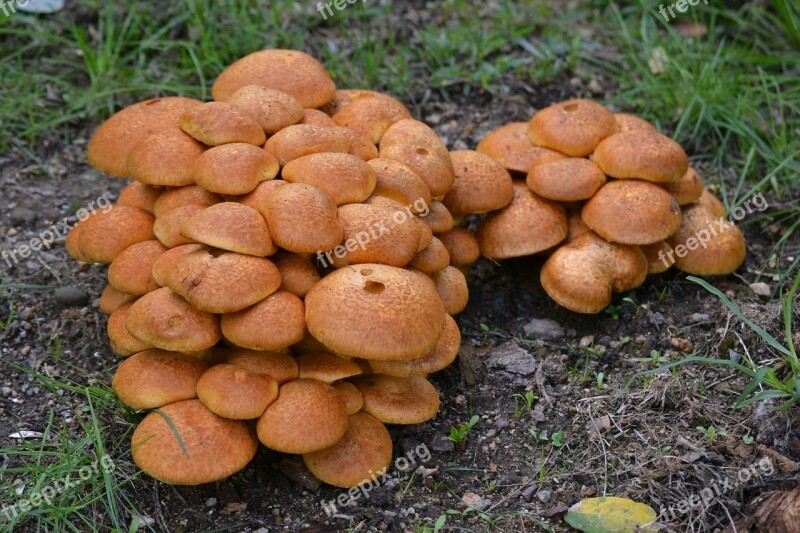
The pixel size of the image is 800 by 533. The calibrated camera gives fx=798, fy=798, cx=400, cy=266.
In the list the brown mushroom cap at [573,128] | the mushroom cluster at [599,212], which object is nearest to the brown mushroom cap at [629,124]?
the mushroom cluster at [599,212]

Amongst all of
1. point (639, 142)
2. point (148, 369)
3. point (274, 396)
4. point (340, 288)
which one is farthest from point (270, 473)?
point (639, 142)

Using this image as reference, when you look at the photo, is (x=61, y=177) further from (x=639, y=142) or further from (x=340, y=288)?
(x=639, y=142)

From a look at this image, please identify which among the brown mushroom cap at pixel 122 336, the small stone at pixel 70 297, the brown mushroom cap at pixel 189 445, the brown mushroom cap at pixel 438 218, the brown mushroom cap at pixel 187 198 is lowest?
the small stone at pixel 70 297

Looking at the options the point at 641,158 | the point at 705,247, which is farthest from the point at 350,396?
the point at 705,247

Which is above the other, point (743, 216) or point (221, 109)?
point (221, 109)

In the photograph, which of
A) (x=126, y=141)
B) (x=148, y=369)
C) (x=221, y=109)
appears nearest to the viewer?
(x=148, y=369)

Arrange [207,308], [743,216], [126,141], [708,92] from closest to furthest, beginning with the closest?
[207,308] → [126,141] → [743,216] → [708,92]

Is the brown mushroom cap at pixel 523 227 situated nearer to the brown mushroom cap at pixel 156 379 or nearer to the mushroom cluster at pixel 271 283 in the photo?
the mushroom cluster at pixel 271 283
